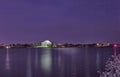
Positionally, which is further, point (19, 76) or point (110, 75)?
point (19, 76)

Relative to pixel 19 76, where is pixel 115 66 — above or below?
above

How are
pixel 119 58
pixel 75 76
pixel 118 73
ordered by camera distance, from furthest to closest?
pixel 75 76 < pixel 119 58 < pixel 118 73

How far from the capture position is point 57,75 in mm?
43219

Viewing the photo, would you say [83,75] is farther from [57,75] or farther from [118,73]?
[118,73]

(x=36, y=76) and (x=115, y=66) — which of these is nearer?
(x=115, y=66)

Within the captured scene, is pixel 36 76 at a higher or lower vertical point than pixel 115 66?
lower

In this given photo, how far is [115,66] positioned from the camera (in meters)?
7.75

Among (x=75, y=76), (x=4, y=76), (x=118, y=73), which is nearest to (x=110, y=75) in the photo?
(x=118, y=73)

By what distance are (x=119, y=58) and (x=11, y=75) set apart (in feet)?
116

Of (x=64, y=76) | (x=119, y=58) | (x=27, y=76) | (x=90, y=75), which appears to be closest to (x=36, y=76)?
(x=27, y=76)

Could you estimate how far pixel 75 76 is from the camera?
4078cm

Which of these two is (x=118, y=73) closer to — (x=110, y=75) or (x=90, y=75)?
(x=110, y=75)

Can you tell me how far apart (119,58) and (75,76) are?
108 feet

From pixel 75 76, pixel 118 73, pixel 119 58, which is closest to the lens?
pixel 118 73
